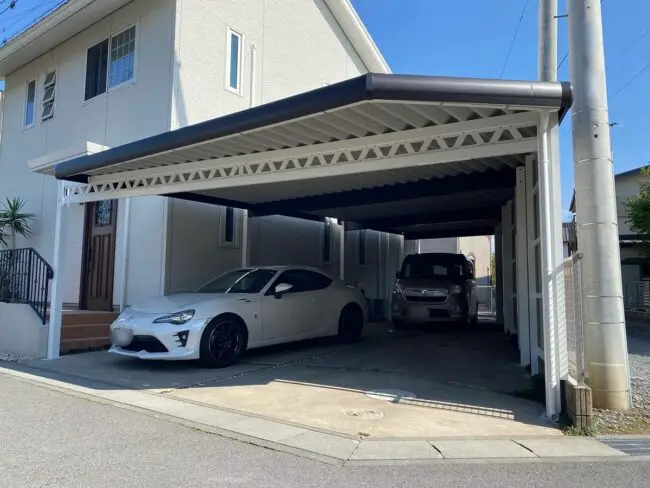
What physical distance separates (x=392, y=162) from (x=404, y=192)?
3156 mm

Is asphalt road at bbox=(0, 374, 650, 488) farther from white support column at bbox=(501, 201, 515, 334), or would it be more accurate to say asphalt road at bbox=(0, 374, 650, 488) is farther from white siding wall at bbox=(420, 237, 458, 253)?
white siding wall at bbox=(420, 237, 458, 253)

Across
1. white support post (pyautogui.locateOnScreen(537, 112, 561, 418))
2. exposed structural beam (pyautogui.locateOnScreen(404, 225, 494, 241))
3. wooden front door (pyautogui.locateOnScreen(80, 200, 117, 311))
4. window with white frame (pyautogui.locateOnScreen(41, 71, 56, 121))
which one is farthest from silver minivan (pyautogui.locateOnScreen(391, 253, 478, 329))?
window with white frame (pyautogui.locateOnScreen(41, 71, 56, 121))

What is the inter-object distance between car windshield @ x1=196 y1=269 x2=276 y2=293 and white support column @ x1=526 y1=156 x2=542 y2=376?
403 centimetres

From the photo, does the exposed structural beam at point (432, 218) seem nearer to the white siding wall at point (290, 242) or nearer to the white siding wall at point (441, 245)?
the white siding wall at point (290, 242)

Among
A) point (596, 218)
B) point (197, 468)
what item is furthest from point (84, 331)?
point (596, 218)

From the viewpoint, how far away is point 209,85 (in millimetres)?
11039

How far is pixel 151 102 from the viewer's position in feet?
35.1

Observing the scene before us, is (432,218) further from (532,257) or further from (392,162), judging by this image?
(392,162)

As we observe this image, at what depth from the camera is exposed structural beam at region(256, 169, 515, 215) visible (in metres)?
8.29

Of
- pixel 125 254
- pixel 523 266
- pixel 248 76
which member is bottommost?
pixel 523 266

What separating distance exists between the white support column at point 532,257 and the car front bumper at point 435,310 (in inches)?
152

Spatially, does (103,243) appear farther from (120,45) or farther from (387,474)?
(387,474)

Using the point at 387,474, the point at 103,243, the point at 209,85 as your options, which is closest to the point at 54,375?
the point at 103,243

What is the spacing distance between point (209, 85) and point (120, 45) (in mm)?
2717
